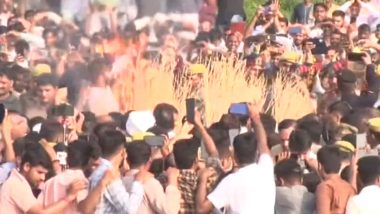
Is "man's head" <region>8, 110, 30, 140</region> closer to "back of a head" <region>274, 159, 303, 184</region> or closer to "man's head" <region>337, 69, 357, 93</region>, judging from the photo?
"back of a head" <region>274, 159, 303, 184</region>

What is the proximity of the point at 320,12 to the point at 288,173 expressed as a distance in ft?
31.6

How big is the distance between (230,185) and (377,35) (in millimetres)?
9248

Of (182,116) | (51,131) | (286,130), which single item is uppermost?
(51,131)

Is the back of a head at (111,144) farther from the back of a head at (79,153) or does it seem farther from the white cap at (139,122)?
the white cap at (139,122)

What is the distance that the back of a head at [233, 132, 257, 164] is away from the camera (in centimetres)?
983

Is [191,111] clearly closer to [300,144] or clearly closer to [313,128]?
A: [300,144]

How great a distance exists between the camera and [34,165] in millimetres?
9953

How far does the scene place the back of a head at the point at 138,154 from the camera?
9.78 metres

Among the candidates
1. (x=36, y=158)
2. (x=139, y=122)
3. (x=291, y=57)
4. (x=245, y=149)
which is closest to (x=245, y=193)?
(x=245, y=149)

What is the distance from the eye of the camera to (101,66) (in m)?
15.5

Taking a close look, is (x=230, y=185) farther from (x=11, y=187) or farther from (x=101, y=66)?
(x=101, y=66)

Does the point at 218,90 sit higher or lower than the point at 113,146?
lower

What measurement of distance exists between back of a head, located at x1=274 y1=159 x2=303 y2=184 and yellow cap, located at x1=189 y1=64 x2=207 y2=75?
17.7ft

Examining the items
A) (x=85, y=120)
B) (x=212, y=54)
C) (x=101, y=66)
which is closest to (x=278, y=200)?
(x=85, y=120)
